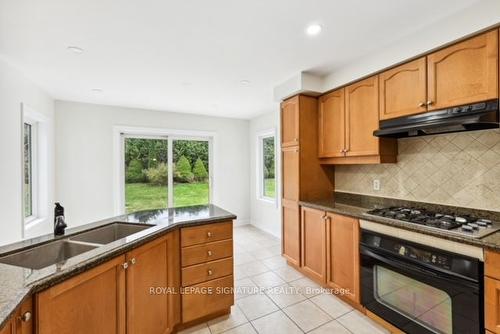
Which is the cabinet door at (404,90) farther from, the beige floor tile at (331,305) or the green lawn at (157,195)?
the green lawn at (157,195)

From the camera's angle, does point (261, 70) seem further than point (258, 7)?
Yes

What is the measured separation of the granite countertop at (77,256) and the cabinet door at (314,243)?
3.47 ft

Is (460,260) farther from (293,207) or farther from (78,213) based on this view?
(78,213)

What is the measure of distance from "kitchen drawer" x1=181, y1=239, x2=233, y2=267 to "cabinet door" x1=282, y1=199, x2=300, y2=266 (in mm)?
1107

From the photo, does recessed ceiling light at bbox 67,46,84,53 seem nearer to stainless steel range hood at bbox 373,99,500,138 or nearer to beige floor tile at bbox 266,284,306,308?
stainless steel range hood at bbox 373,99,500,138

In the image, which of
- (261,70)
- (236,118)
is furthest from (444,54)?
(236,118)

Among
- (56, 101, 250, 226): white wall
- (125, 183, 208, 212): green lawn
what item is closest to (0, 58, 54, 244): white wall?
(56, 101, 250, 226): white wall

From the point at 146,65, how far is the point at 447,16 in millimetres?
2593

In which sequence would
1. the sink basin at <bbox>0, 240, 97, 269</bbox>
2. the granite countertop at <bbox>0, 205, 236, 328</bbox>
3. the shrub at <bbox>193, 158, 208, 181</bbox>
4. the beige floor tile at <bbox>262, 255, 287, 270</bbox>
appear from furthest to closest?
the shrub at <bbox>193, 158, 208, 181</bbox> → the beige floor tile at <bbox>262, 255, 287, 270</bbox> → the sink basin at <bbox>0, 240, 97, 269</bbox> → the granite countertop at <bbox>0, 205, 236, 328</bbox>

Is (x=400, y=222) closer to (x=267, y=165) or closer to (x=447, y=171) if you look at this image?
(x=447, y=171)

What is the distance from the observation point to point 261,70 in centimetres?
262

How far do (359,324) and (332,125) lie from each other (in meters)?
1.96

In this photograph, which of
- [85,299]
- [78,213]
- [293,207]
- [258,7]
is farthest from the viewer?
[78,213]

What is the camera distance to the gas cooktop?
1532 millimetres
